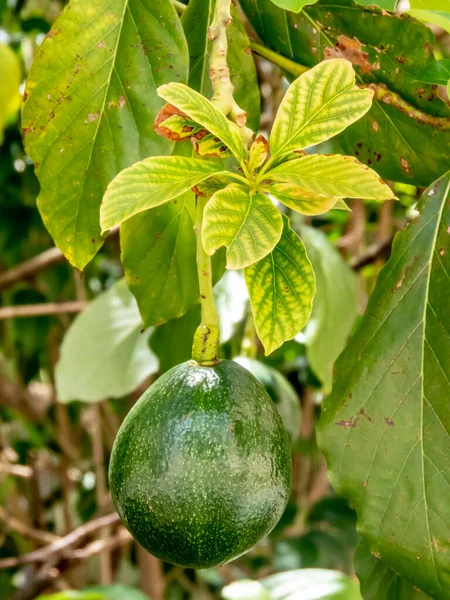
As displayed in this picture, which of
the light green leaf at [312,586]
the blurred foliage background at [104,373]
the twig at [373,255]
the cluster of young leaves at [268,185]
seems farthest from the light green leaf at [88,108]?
the twig at [373,255]

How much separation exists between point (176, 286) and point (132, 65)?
0.22 m

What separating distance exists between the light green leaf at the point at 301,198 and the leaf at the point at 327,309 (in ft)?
2.89

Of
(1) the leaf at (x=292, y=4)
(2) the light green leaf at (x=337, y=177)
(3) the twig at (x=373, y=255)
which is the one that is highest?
(1) the leaf at (x=292, y=4)

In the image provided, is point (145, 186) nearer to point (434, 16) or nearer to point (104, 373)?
point (434, 16)

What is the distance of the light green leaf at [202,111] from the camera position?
20.6 inches

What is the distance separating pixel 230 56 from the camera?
802mm

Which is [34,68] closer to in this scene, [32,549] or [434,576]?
[434,576]

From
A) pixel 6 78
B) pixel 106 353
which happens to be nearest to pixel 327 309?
pixel 106 353

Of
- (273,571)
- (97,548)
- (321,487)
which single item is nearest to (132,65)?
(97,548)

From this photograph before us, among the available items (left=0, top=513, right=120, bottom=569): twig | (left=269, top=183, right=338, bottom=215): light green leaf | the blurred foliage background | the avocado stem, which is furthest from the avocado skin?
(left=0, top=513, right=120, bottom=569): twig

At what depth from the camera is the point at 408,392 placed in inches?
27.5

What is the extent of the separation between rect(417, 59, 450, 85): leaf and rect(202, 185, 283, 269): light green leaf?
0.71ft

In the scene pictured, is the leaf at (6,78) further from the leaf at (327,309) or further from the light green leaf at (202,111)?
the light green leaf at (202,111)

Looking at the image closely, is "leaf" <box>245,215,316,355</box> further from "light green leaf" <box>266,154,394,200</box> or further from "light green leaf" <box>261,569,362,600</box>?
A: "light green leaf" <box>261,569,362,600</box>
